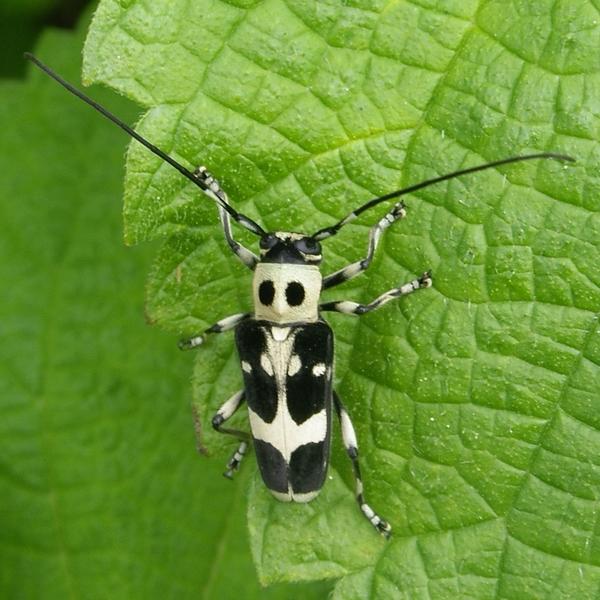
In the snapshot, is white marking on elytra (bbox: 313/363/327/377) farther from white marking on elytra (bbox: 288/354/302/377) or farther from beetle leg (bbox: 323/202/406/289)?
beetle leg (bbox: 323/202/406/289)

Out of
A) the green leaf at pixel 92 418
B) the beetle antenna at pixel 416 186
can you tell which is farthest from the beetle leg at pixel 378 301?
the green leaf at pixel 92 418

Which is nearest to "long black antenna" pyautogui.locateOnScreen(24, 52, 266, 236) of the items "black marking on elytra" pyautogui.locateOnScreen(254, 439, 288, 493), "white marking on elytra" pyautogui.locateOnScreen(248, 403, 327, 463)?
"white marking on elytra" pyautogui.locateOnScreen(248, 403, 327, 463)

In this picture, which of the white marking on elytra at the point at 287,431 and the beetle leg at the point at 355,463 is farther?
the white marking on elytra at the point at 287,431

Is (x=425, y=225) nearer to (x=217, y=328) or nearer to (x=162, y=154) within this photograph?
(x=217, y=328)

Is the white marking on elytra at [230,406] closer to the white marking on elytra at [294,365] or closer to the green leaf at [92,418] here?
the white marking on elytra at [294,365]

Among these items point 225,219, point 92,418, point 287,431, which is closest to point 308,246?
point 225,219

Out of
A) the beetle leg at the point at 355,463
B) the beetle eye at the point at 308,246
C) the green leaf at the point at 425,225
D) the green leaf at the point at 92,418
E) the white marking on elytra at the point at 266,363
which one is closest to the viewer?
the green leaf at the point at 425,225
